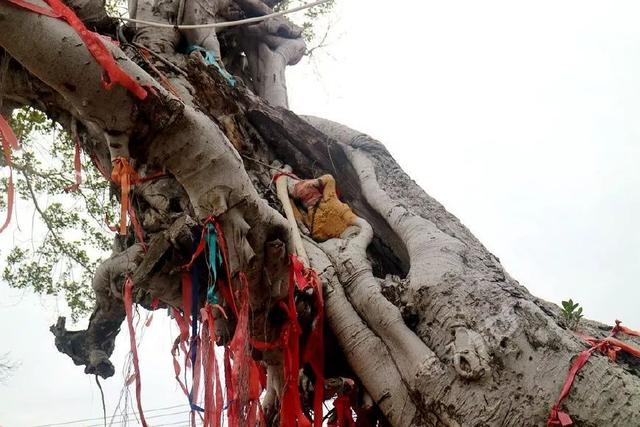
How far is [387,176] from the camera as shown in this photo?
277cm

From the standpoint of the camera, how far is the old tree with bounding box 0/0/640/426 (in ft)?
4.80

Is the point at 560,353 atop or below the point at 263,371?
below

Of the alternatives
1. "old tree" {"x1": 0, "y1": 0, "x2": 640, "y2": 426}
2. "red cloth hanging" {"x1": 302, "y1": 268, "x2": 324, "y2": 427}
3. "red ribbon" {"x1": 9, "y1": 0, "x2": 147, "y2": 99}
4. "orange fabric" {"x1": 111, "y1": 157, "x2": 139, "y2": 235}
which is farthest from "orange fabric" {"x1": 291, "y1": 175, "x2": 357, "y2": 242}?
"red ribbon" {"x1": 9, "y1": 0, "x2": 147, "y2": 99}

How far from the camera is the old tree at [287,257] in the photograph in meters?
1.46

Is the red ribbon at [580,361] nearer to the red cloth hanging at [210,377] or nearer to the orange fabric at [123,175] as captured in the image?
the red cloth hanging at [210,377]

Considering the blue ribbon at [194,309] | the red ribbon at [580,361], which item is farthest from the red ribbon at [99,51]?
the red ribbon at [580,361]

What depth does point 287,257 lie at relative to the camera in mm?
1750

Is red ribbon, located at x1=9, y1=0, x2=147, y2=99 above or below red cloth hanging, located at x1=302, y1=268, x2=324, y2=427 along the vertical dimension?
above

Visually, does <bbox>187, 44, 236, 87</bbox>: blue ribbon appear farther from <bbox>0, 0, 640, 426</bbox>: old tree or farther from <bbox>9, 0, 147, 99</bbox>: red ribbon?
<bbox>9, 0, 147, 99</bbox>: red ribbon

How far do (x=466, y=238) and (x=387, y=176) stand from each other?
592mm

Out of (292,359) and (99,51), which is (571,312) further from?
(99,51)

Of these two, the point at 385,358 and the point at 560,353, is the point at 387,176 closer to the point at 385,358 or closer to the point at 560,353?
the point at 385,358

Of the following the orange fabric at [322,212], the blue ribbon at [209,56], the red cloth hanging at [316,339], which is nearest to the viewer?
the red cloth hanging at [316,339]

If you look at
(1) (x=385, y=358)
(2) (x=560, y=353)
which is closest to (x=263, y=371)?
(1) (x=385, y=358)
